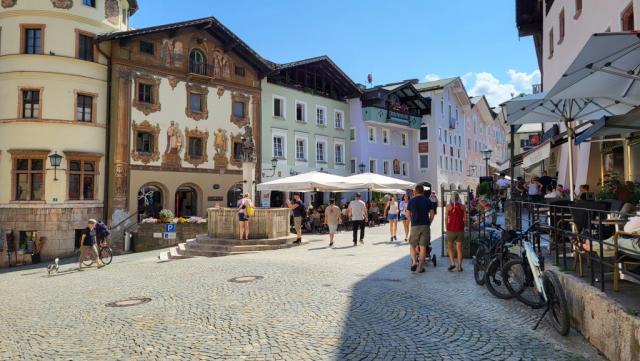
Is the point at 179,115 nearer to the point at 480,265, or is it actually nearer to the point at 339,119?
the point at 339,119

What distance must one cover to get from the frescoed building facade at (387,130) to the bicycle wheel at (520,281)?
29481 mm

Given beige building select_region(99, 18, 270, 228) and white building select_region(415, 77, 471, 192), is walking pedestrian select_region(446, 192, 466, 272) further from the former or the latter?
white building select_region(415, 77, 471, 192)

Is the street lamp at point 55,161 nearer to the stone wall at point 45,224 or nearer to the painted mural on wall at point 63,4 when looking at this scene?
the stone wall at point 45,224

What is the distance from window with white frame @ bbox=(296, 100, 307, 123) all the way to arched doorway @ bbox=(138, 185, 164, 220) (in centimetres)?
1282

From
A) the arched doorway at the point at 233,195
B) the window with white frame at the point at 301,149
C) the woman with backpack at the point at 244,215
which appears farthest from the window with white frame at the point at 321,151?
the woman with backpack at the point at 244,215

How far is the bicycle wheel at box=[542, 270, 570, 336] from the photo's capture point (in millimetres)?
5605

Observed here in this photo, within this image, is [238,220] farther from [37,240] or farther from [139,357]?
[37,240]

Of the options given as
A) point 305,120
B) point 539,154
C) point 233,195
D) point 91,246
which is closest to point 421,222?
point 539,154

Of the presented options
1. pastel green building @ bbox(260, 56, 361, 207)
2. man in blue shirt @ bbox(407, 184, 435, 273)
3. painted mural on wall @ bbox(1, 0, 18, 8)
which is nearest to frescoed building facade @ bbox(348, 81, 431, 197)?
pastel green building @ bbox(260, 56, 361, 207)

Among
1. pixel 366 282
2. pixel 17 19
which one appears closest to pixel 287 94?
pixel 17 19

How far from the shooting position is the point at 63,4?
26.2 m

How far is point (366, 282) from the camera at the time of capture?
924cm

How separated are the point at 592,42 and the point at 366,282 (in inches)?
225

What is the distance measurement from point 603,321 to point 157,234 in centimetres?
2325
